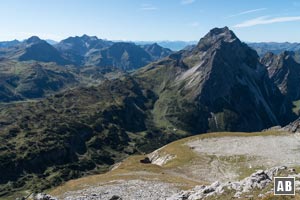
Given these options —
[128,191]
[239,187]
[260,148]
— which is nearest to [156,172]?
[128,191]

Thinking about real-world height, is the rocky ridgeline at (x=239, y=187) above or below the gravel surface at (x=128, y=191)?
above

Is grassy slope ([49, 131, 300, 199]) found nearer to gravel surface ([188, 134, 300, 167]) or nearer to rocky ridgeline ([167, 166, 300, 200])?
gravel surface ([188, 134, 300, 167])

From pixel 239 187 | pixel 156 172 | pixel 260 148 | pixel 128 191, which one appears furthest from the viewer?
pixel 260 148

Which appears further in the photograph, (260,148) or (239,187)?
(260,148)

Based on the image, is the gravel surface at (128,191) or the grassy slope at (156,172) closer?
the gravel surface at (128,191)

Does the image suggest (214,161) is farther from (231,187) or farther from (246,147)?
(231,187)

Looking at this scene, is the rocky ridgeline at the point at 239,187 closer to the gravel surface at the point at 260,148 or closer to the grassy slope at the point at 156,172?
the grassy slope at the point at 156,172

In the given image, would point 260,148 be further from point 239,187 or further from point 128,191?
point 239,187

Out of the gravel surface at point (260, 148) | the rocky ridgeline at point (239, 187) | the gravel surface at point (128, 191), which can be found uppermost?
the rocky ridgeline at point (239, 187)

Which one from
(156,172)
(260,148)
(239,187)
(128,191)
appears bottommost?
(260,148)

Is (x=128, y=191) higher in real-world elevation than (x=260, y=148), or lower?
higher

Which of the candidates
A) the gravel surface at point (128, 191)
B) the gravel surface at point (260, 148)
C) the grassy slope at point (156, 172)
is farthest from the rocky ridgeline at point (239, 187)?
the gravel surface at point (260, 148)

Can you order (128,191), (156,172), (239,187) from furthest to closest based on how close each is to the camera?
1. (156,172)
2. (128,191)
3. (239,187)
